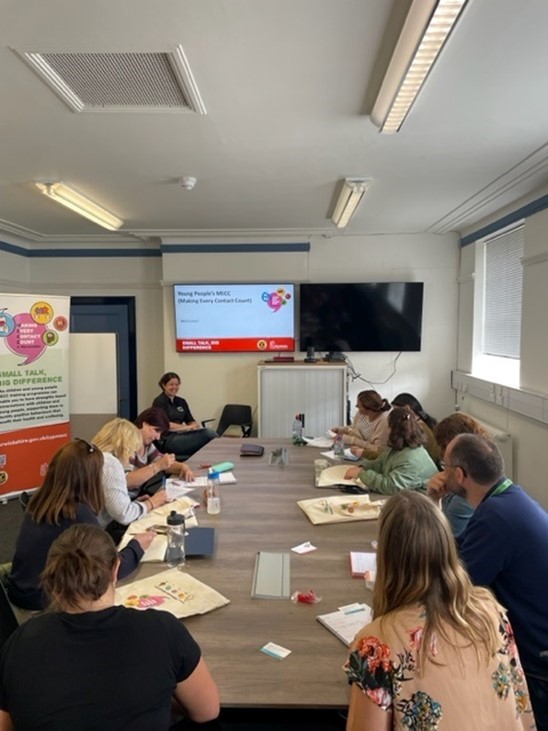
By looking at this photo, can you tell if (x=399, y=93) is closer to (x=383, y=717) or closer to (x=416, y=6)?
(x=416, y=6)

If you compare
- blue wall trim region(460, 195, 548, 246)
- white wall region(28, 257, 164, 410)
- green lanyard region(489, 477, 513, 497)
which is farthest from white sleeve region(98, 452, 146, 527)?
white wall region(28, 257, 164, 410)

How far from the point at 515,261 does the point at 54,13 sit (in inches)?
162

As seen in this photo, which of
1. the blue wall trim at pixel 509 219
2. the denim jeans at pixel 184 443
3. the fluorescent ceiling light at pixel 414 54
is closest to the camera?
the fluorescent ceiling light at pixel 414 54

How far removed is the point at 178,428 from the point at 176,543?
324cm

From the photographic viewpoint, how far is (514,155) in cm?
309

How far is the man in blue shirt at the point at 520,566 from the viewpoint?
1366 millimetres

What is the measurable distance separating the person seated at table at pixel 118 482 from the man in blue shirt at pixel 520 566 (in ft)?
4.91

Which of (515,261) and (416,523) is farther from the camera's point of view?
(515,261)

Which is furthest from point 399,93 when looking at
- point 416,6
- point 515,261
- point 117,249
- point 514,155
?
point 117,249

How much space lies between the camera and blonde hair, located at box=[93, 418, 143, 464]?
2547 millimetres

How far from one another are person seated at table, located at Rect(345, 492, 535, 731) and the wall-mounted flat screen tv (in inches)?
180

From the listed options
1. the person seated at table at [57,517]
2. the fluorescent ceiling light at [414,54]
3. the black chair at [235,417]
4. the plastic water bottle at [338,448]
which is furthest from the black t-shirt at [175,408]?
the fluorescent ceiling light at [414,54]

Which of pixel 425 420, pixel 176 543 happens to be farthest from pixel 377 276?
pixel 176 543

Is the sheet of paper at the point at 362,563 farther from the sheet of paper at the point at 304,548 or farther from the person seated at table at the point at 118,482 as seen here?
the person seated at table at the point at 118,482
